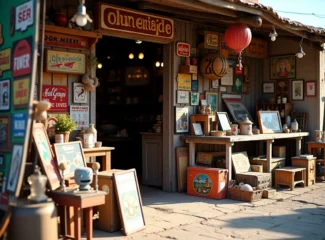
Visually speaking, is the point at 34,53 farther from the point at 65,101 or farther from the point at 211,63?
the point at 211,63

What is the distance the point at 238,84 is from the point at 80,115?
4420mm

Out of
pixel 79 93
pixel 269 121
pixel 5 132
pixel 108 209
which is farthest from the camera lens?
pixel 269 121

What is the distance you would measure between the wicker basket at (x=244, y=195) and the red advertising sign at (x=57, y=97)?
3.21 m

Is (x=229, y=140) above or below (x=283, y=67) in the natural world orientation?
below

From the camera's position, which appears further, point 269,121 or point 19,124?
point 269,121

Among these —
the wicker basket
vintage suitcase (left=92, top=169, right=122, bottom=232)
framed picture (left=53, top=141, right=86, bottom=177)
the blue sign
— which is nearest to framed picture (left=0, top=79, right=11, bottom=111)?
the blue sign

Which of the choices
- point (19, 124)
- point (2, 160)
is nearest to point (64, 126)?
point (2, 160)

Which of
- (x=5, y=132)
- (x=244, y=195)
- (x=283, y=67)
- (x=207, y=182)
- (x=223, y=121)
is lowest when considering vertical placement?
(x=244, y=195)

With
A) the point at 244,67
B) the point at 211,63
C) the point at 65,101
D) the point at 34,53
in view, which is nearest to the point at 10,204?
the point at 34,53

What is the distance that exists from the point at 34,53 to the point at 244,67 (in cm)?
661

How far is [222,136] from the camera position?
306 inches

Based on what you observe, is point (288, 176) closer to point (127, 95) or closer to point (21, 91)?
point (127, 95)

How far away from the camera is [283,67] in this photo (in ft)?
33.5

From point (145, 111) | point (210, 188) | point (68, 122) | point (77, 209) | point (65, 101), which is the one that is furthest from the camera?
point (145, 111)
